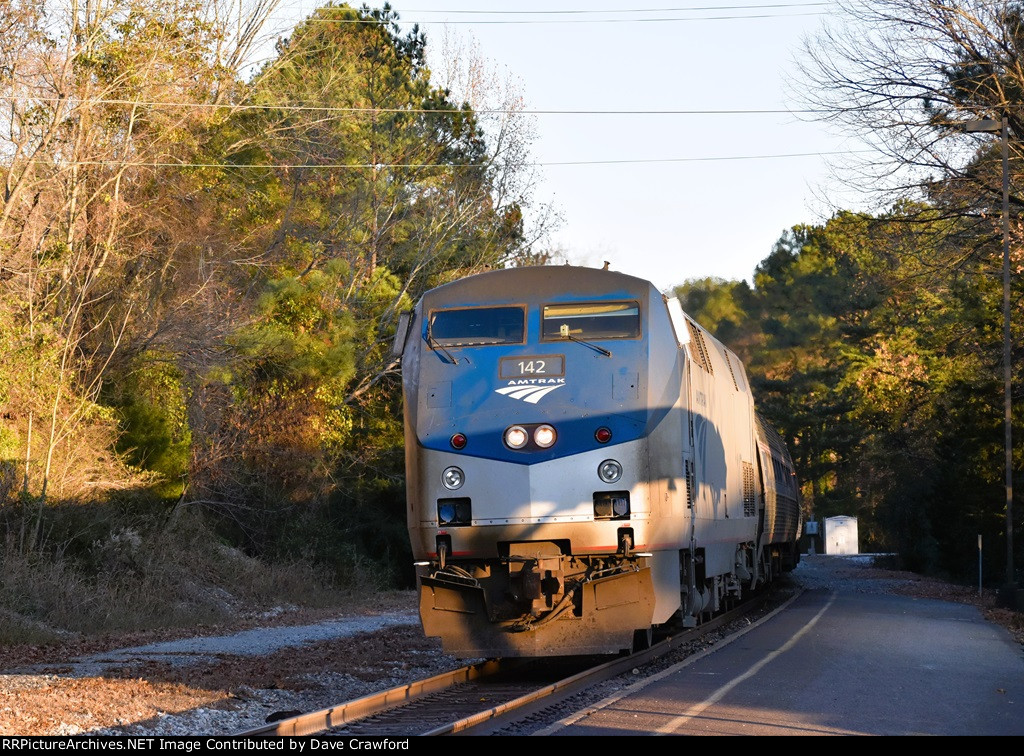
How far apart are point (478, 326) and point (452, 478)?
174 centimetres

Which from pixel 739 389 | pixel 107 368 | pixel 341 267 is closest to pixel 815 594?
pixel 739 389

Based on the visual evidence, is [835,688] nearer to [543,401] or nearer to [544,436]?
[544,436]

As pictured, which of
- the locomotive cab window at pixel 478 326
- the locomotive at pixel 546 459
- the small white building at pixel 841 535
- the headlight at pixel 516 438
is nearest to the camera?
the locomotive at pixel 546 459

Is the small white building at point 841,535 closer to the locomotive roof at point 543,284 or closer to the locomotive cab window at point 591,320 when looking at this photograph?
the locomotive roof at point 543,284

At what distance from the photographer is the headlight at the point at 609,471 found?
479 inches

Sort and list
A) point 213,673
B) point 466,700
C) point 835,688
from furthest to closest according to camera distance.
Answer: point 213,673 → point 835,688 → point 466,700

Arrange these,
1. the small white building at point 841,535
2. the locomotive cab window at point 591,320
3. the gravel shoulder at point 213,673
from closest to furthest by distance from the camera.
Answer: the gravel shoulder at point 213,673, the locomotive cab window at point 591,320, the small white building at point 841,535

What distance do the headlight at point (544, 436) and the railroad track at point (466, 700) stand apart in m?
2.24

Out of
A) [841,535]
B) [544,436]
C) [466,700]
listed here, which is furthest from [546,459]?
[841,535]

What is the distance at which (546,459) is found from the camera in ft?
39.9

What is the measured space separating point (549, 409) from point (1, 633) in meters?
8.79

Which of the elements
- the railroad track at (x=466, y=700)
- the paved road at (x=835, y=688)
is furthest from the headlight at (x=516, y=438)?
the paved road at (x=835, y=688)

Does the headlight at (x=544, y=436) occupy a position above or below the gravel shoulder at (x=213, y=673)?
above

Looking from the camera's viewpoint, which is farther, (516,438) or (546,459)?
(516,438)
